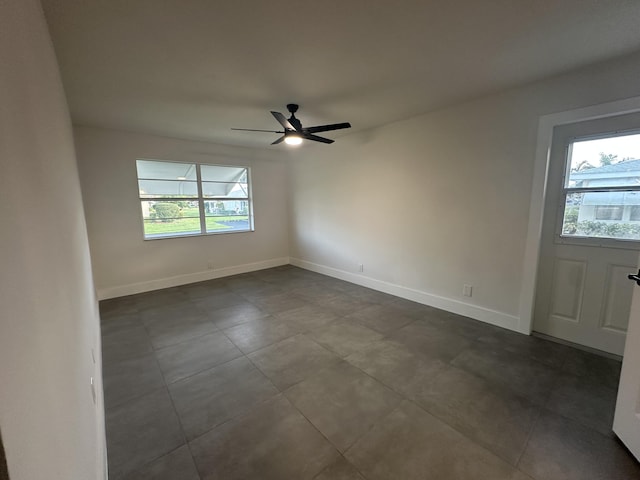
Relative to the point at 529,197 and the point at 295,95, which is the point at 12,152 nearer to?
the point at 295,95

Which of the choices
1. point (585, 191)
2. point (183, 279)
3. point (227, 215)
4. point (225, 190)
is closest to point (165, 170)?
point (225, 190)

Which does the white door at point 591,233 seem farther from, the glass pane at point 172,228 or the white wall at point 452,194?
the glass pane at point 172,228

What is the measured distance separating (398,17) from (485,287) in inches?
111

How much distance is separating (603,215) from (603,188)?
0.80 ft

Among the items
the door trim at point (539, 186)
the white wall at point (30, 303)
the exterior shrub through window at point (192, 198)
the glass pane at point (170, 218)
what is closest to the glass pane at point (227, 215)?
the exterior shrub through window at point (192, 198)

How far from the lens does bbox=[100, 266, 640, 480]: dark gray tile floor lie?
153 centimetres

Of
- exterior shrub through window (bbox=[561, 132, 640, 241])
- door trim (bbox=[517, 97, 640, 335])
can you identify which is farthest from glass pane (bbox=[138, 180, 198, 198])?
exterior shrub through window (bbox=[561, 132, 640, 241])

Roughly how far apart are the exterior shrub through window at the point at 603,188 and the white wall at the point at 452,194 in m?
0.35

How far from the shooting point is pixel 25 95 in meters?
0.91

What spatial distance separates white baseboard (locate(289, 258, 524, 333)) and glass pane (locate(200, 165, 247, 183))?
2.52 meters

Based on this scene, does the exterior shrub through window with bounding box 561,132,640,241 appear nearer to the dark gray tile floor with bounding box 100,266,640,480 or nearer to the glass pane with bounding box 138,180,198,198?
the dark gray tile floor with bounding box 100,266,640,480

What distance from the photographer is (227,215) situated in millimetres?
5438

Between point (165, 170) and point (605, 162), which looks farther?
point (165, 170)

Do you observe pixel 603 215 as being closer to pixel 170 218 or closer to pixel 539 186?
pixel 539 186
